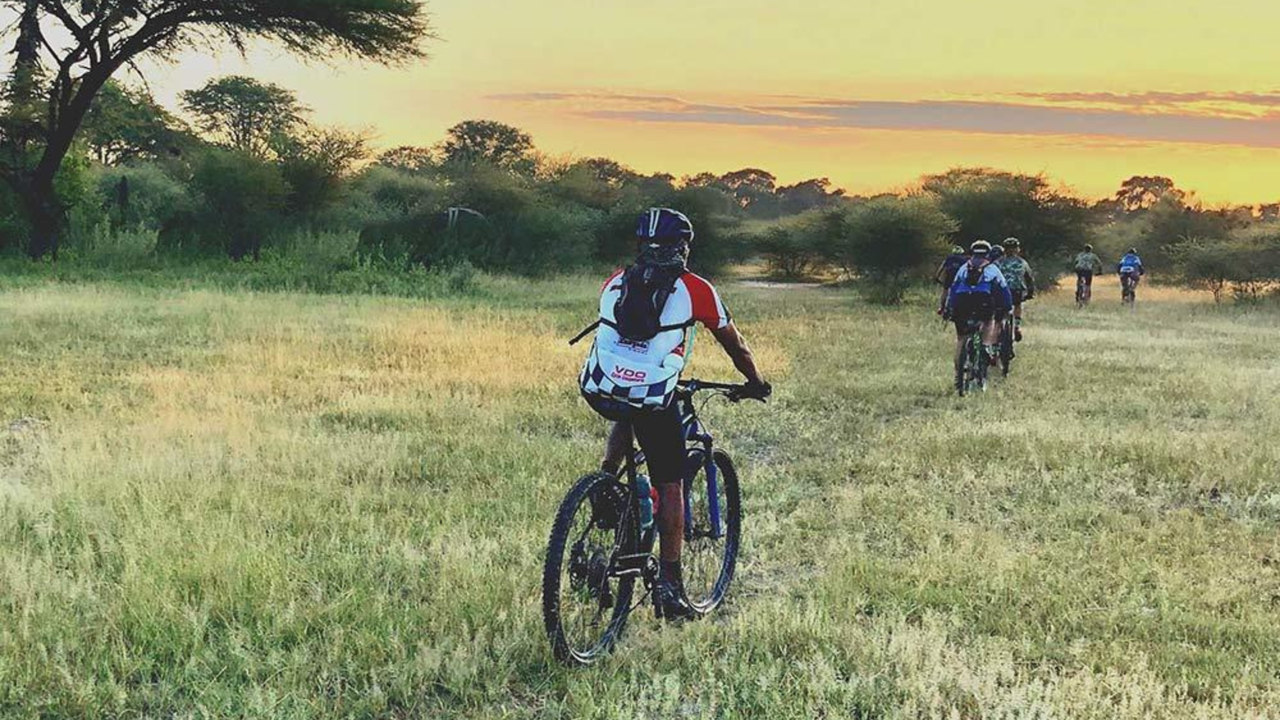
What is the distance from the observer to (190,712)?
371cm

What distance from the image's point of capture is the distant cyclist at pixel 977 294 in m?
11.3

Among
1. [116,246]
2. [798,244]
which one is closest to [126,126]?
[116,246]

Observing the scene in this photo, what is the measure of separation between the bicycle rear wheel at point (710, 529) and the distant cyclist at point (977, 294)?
22.3ft

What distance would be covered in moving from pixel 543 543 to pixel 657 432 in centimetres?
176

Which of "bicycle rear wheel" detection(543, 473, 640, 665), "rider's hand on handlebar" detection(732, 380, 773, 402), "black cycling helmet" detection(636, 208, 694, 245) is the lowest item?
"bicycle rear wheel" detection(543, 473, 640, 665)

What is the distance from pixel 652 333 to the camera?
396 cm

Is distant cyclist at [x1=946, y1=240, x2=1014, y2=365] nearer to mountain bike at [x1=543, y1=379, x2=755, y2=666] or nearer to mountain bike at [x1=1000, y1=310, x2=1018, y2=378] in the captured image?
mountain bike at [x1=1000, y1=310, x2=1018, y2=378]

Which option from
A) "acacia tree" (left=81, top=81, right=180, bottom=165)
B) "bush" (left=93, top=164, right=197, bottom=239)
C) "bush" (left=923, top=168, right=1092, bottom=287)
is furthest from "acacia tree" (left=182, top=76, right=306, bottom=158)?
"bush" (left=923, top=168, right=1092, bottom=287)

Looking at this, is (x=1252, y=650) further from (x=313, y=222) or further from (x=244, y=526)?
(x=313, y=222)

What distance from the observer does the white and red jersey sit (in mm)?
3982

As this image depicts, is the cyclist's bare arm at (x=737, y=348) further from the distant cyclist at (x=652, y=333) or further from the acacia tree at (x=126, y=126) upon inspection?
the acacia tree at (x=126, y=126)

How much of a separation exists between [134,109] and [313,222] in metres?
12.9

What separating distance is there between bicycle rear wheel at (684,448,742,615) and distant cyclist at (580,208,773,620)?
589 mm

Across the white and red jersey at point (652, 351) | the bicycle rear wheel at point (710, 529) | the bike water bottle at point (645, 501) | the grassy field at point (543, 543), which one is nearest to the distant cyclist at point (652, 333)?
the white and red jersey at point (652, 351)
